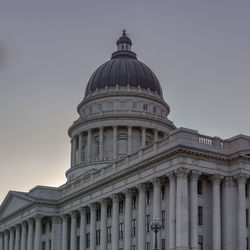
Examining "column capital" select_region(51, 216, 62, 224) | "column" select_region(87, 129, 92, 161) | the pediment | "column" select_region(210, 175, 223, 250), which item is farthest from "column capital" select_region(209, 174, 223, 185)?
"column" select_region(87, 129, 92, 161)

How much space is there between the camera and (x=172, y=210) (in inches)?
2795

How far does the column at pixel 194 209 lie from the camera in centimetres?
6956

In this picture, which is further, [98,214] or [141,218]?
[98,214]

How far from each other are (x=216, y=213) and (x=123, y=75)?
52707 mm

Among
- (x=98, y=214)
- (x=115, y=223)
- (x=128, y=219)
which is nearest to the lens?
(x=128, y=219)

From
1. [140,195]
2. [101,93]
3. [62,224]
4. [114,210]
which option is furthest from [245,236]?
[101,93]

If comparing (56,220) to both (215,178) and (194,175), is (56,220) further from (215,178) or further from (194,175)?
(215,178)

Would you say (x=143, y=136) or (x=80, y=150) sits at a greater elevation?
(x=143, y=136)

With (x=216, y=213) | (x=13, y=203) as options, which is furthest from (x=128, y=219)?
(x=13, y=203)

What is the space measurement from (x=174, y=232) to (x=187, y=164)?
766 cm

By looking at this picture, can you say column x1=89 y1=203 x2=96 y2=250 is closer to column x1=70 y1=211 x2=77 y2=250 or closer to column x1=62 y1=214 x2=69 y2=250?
column x1=70 y1=211 x2=77 y2=250

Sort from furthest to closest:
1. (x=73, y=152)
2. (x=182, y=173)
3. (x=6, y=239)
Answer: (x=73, y=152) < (x=6, y=239) < (x=182, y=173)

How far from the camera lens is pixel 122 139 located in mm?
114125

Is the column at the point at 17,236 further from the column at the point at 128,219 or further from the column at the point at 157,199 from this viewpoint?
the column at the point at 157,199
